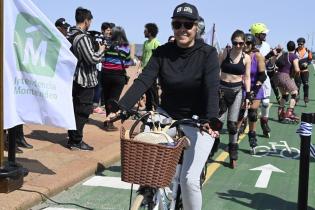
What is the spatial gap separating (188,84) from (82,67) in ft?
12.7

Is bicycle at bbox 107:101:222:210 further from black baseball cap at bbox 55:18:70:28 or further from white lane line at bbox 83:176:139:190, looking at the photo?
black baseball cap at bbox 55:18:70:28

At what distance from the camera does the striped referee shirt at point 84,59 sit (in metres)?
7.48

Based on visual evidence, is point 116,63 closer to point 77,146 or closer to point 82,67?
point 82,67

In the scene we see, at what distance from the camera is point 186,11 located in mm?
3914

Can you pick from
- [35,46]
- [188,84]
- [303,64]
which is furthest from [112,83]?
[303,64]

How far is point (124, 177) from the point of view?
11.1 feet

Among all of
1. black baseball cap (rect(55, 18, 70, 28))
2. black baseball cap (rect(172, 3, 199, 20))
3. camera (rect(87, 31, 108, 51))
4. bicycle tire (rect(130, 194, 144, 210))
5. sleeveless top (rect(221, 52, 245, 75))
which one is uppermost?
black baseball cap (rect(55, 18, 70, 28))

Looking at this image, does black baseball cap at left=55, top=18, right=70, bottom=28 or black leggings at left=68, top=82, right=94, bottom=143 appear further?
black baseball cap at left=55, top=18, right=70, bottom=28

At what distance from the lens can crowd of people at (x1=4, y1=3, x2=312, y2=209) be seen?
4062 millimetres

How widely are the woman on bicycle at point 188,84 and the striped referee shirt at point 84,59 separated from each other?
3.38 metres

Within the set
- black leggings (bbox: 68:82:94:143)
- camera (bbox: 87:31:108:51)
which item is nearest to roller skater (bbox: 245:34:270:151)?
camera (bbox: 87:31:108:51)

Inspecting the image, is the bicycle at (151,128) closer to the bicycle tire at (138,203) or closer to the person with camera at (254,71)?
the bicycle tire at (138,203)

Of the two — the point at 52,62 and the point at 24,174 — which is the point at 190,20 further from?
the point at 24,174

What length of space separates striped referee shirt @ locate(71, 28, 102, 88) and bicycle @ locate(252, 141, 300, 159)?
3136mm
